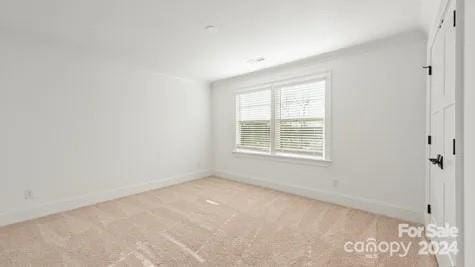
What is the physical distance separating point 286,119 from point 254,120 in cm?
85

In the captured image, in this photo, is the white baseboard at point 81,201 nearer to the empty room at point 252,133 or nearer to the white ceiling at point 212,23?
the empty room at point 252,133

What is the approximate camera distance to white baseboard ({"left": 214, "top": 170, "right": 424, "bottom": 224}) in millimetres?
2867

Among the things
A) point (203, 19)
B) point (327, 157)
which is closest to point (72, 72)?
point (203, 19)

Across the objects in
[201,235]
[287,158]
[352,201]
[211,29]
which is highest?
[211,29]

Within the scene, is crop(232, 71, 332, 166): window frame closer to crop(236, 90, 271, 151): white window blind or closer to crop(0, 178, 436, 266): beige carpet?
crop(236, 90, 271, 151): white window blind

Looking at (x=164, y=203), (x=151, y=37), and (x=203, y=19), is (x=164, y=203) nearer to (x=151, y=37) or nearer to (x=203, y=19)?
(x=151, y=37)

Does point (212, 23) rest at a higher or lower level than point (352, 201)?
higher

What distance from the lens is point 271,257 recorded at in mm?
2117

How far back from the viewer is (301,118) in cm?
402

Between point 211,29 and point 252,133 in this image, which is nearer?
point 211,29

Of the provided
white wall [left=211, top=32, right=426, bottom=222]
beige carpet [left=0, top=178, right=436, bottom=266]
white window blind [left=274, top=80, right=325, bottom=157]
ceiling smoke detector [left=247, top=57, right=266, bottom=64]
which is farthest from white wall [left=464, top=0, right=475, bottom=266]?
ceiling smoke detector [left=247, top=57, right=266, bottom=64]

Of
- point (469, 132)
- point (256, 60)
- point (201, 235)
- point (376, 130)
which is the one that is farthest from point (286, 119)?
point (469, 132)

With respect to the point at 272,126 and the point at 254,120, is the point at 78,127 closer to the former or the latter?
the point at 254,120

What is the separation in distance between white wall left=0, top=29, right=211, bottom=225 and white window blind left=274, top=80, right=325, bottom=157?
2.26 m
